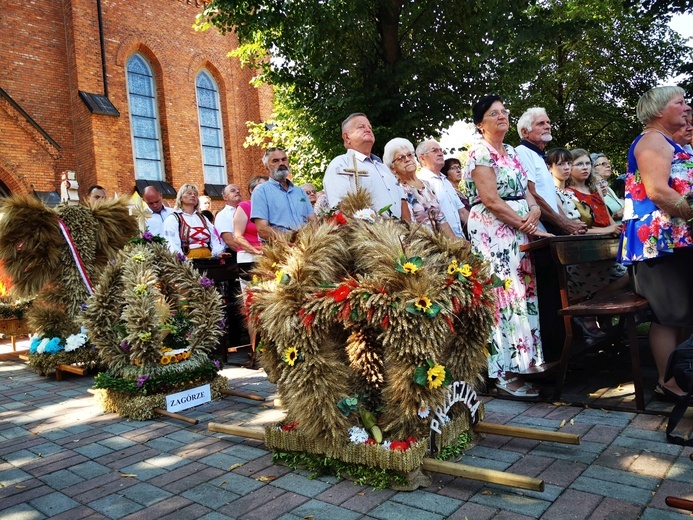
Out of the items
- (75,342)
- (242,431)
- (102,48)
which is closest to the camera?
(242,431)

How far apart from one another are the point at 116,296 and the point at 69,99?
45.2 ft

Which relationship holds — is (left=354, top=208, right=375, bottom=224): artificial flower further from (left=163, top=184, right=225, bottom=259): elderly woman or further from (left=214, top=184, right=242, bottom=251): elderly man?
(left=163, top=184, right=225, bottom=259): elderly woman

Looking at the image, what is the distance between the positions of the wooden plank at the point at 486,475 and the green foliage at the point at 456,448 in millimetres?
253

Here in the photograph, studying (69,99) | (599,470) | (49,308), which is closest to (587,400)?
(599,470)

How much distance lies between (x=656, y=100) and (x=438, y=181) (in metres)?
2.08

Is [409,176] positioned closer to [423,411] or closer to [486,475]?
[423,411]

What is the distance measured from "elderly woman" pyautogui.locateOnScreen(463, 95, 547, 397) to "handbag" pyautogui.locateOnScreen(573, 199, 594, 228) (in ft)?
5.45

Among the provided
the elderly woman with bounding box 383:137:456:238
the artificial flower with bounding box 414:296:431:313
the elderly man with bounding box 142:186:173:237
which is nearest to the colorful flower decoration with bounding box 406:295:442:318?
the artificial flower with bounding box 414:296:431:313

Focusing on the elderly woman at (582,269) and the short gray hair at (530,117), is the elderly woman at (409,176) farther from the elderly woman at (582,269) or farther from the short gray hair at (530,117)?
the elderly woman at (582,269)

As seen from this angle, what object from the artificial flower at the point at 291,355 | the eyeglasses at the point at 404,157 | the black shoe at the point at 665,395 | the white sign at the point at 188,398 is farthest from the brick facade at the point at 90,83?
the black shoe at the point at 665,395

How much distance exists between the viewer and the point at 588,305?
4.07 meters

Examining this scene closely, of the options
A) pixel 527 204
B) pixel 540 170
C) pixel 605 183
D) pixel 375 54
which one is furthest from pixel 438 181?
pixel 375 54

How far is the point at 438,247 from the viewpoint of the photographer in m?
3.12

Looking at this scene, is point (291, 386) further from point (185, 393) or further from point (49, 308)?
point (49, 308)
